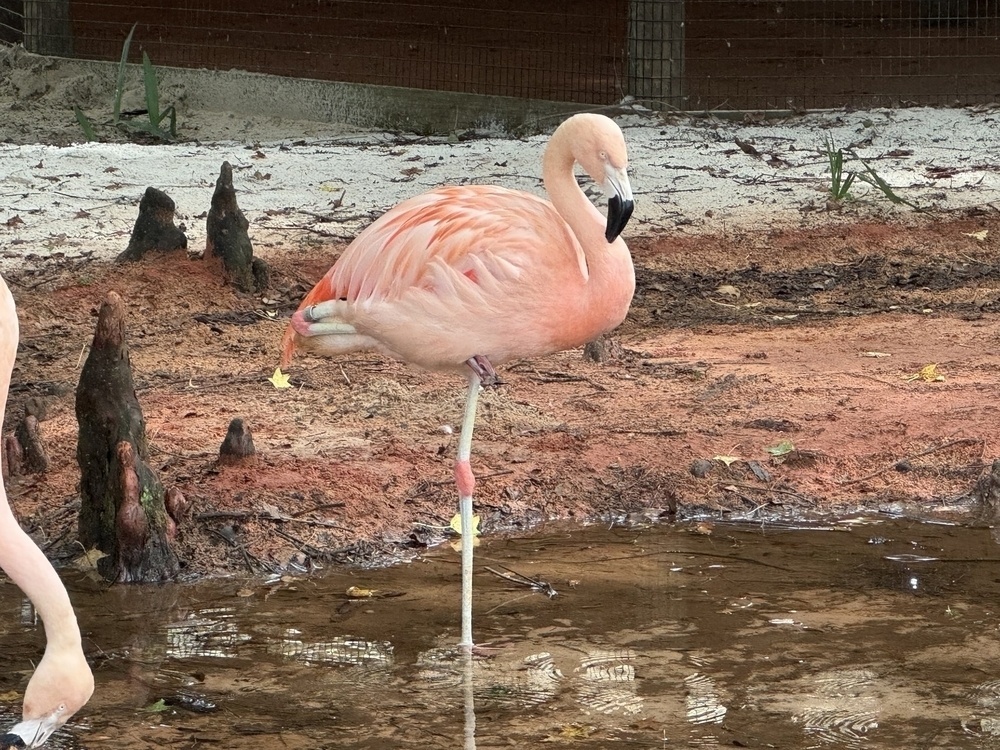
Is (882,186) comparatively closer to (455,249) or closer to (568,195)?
(568,195)

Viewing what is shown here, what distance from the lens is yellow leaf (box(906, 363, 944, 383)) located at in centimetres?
596

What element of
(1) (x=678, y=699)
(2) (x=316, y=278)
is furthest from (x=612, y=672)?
(2) (x=316, y=278)

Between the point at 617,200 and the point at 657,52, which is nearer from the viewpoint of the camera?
the point at 617,200

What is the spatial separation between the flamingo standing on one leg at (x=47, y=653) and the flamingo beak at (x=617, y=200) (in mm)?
1606

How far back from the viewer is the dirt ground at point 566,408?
4.84 metres

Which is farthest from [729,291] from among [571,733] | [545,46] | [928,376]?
[545,46]

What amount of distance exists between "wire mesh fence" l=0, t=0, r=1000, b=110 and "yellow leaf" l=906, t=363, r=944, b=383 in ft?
14.0

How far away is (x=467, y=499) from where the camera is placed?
13.5 ft

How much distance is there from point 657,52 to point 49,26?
5228mm

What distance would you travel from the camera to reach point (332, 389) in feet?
19.0

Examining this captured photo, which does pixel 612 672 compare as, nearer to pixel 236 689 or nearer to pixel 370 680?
pixel 370 680

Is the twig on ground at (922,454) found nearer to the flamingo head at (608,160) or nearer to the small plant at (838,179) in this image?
the flamingo head at (608,160)

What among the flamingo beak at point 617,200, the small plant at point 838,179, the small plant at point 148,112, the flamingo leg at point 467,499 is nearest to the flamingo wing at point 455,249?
the flamingo beak at point 617,200

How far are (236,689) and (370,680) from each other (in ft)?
1.11
